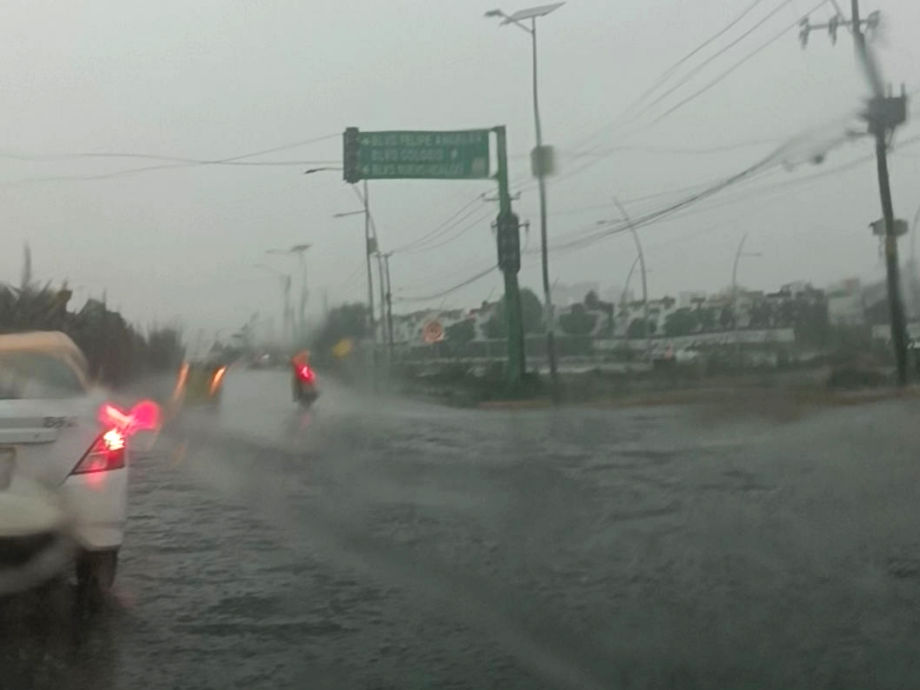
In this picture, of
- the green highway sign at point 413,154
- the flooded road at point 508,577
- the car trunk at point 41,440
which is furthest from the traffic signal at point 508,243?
the car trunk at point 41,440

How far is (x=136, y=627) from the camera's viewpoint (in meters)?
7.90

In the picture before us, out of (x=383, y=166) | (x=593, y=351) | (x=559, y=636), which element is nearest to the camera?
(x=559, y=636)

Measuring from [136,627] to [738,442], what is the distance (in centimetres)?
1369

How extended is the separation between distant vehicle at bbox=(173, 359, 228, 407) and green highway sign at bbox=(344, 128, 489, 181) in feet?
17.7

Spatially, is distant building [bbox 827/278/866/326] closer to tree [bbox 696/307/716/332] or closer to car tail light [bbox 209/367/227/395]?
tree [bbox 696/307/716/332]

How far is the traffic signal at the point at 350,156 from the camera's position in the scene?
32906 millimetres

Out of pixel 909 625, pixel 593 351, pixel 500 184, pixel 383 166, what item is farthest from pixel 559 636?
pixel 593 351

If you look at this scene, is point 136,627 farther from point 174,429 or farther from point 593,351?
point 593,351

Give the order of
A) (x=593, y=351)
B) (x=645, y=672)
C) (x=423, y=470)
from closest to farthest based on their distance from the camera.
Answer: (x=645, y=672)
(x=423, y=470)
(x=593, y=351)

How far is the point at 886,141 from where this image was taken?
108ft

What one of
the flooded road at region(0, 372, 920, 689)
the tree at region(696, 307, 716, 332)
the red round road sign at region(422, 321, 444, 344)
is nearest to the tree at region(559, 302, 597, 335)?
the tree at region(696, 307, 716, 332)

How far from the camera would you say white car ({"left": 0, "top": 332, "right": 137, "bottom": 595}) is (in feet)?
25.8

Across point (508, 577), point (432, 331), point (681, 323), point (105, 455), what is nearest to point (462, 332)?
point (681, 323)

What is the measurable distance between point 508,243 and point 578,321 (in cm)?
3039
